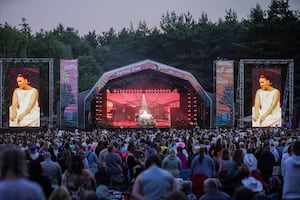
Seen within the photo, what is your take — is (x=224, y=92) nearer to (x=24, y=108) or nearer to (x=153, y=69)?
(x=153, y=69)

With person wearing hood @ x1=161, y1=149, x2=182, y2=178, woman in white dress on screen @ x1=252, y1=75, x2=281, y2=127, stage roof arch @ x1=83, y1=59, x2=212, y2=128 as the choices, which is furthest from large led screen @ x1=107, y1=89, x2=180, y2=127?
person wearing hood @ x1=161, y1=149, x2=182, y2=178

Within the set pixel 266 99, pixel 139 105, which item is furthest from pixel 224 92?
pixel 139 105

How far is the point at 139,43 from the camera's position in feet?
220

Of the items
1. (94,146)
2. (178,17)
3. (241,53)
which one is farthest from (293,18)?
(94,146)

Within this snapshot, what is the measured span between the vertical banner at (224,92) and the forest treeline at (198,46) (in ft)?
54.9

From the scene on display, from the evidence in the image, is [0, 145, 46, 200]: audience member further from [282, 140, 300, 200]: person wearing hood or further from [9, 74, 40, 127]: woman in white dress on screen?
[9, 74, 40, 127]: woman in white dress on screen

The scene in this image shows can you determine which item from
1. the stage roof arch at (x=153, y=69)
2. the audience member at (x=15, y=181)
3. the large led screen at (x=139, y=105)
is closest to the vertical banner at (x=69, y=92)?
the stage roof arch at (x=153, y=69)

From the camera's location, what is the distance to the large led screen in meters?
41.9

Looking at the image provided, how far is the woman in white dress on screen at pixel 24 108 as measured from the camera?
33.6 m

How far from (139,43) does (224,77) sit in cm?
3087

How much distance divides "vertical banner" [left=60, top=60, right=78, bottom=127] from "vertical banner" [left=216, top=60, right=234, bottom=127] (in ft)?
24.8

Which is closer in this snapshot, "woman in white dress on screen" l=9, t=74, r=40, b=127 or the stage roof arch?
"woman in white dress on screen" l=9, t=74, r=40, b=127

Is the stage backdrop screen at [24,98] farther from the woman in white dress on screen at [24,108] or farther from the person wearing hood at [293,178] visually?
the person wearing hood at [293,178]

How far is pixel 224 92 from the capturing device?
121ft
